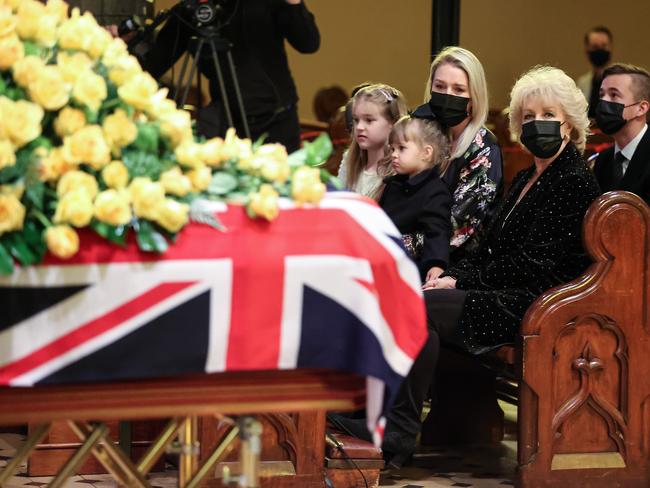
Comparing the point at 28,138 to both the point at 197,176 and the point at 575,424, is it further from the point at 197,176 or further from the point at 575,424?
the point at 575,424

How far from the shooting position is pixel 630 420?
3.88m

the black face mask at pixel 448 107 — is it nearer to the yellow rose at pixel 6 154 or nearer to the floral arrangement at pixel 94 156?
the floral arrangement at pixel 94 156

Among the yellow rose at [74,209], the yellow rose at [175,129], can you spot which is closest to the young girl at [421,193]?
the yellow rose at [175,129]

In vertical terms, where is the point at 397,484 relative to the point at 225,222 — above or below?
Result: below

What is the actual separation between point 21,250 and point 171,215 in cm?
27

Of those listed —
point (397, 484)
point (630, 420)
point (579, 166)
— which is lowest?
point (397, 484)

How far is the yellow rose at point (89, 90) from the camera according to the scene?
2.23m

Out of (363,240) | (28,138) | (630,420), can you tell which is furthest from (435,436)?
(28,138)

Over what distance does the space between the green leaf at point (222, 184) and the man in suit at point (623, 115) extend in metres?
2.45

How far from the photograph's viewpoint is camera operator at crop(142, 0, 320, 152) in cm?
423

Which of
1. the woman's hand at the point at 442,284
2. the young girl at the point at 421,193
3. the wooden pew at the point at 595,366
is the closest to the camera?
the wooden pew at the point at 595,366

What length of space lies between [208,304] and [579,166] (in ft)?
7.25

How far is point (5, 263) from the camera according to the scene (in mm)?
2086

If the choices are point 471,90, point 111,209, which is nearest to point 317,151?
→ point 111,209
